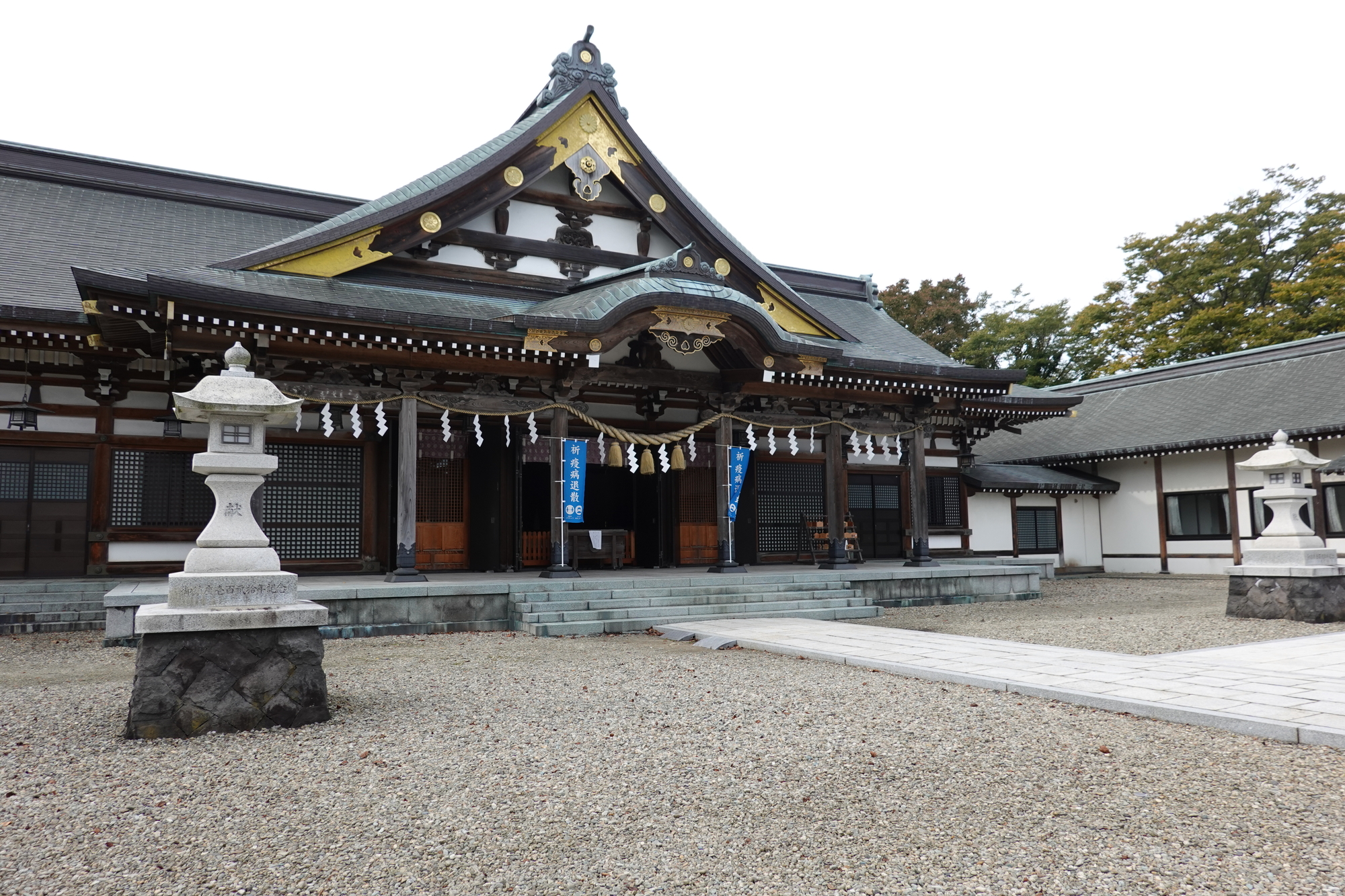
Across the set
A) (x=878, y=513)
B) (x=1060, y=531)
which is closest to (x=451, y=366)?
(x=878, y=513)

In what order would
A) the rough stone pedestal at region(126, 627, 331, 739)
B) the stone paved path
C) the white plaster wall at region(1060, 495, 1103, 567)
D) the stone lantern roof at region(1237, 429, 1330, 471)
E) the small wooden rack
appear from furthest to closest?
the white plaster wall at region(1060, 495, 1103, 567) < the small wooden rack < the stone lantern roof at region(1237, 429, 1330, 471) < the stone paved path < the rough stone pedestal at region(126, 627, 331, 739)

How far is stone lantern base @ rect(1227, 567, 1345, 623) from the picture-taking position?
10.9 metres

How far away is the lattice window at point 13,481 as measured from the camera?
11875 mm

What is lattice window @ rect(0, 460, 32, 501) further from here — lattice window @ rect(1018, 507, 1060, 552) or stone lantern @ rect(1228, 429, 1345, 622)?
lattice window @ rect(1018, 507, 1060, 552)

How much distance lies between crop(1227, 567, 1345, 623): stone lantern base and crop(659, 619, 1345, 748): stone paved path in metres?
1.18

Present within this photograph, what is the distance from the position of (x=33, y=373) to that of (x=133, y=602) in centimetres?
451

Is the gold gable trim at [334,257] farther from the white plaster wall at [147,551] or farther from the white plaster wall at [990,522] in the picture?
the white plaster wall at [990,522]

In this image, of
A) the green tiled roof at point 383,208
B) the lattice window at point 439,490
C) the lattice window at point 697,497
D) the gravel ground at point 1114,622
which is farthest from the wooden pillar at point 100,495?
the gravel ground at point 1114,622

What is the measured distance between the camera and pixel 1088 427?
2362 centimetres

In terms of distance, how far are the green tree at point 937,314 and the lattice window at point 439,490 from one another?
23.3 metres

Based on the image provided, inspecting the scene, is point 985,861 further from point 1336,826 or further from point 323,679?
point 323,679

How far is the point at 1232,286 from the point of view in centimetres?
2869

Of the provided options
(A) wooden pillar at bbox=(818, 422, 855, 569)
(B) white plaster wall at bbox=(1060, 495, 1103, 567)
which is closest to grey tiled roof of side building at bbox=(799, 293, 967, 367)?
(A) wooden pillar at bbox=(818, 422, 855, 569)

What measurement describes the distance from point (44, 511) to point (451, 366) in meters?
5.74
